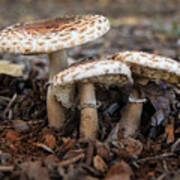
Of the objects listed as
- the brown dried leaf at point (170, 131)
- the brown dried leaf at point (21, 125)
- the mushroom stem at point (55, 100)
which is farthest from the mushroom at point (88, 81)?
the brown dried leaf at point (170, 131)

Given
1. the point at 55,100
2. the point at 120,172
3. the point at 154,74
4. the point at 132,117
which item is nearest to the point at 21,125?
the point at 55,100

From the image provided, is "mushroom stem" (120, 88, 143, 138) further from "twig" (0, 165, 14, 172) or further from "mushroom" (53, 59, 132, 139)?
"twig" (0, 165, 14, 172)

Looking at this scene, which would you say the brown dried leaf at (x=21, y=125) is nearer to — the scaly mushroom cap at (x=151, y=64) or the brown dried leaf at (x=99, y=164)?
the brown dried leaf at (x=99, y=164)

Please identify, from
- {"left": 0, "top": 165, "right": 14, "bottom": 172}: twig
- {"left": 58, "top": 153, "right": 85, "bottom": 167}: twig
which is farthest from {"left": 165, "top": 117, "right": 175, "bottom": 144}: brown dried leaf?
{"left": 0, "top": 165, "right": 14, "bottom": 172}: twig

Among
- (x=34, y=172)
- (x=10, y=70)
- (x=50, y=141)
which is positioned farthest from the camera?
(x=10, y=70)

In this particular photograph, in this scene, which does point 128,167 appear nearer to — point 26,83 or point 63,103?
point 63,103

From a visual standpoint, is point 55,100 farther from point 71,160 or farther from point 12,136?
point 71,160
